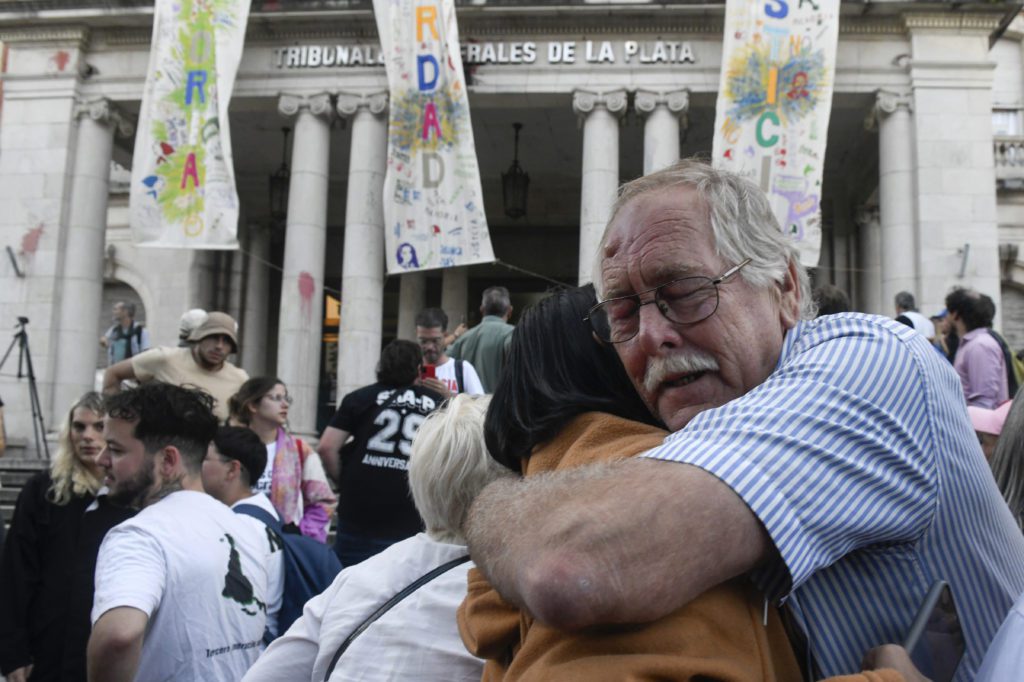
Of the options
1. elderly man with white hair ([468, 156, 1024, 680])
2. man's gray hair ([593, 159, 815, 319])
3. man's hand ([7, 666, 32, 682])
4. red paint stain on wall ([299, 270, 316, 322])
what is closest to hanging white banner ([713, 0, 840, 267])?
red paint stain on wall ([299, 270, 316, 322])

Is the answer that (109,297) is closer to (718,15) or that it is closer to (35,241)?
(35,241)

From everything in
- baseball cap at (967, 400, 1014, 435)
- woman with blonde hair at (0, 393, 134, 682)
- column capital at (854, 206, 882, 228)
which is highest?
column capital at (854, 206, 882, 228)

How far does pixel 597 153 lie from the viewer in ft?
54.3

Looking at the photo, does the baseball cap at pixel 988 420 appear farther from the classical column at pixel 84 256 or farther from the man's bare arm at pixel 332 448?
the classical column at pixel 84 256

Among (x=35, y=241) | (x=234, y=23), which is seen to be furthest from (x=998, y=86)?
(x=35, y=241)

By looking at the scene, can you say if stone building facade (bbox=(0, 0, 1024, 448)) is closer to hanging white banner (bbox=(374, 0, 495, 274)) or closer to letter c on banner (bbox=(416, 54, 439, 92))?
hanging white banner (bbox=(374, 0, 495, 274))

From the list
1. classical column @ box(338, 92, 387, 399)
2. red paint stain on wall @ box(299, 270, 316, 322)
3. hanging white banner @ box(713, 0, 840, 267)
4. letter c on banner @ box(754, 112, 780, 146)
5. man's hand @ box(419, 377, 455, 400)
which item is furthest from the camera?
red paint stain on wall @ box(299, 270, 316, 322)

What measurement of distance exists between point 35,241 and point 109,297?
4.51m

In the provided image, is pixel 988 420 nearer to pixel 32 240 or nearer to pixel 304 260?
pixel 304 260

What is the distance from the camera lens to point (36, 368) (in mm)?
16922

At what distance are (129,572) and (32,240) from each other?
16.3 m

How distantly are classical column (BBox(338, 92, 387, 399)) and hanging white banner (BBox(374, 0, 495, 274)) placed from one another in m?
1.72

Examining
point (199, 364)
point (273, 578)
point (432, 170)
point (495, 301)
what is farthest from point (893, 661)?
point (432, 170)

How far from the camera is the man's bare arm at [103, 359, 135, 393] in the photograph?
767 cm
